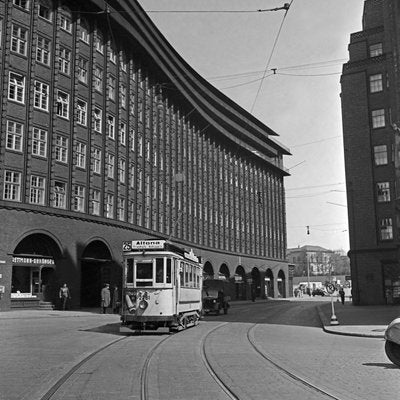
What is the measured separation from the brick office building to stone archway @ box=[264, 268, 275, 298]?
16.8m

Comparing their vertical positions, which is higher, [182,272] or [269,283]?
[269,283]

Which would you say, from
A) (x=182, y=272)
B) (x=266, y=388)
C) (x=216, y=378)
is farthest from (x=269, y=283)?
(x=266, y=388)

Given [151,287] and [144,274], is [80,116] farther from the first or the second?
[151,287]

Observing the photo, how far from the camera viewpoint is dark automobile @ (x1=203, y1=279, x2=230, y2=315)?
3469cm

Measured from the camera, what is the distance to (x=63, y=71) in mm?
38531

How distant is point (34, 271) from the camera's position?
3531 centimetres

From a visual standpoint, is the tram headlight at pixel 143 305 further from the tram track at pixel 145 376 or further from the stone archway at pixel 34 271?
the stone archway at pixel 34 271

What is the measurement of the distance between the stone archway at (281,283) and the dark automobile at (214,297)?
160 feet

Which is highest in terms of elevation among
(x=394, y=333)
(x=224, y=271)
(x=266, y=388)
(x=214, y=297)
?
(x=224, y=271)

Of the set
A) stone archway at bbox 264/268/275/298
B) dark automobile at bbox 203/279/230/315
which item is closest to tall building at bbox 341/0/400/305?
dark automobile at bbox 203/279/230/315

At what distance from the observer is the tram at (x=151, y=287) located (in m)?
19.1

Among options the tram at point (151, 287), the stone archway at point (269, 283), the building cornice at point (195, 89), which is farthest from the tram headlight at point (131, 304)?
the stone archway at point (269, 283)

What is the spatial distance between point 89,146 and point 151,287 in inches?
913

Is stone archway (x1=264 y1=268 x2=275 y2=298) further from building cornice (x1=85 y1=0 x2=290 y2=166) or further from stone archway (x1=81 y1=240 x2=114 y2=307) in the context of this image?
stone archway (x1=81 y1=240 x2=114 y2=307)
